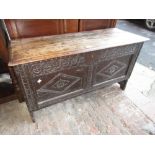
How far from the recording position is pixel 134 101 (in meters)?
1.80

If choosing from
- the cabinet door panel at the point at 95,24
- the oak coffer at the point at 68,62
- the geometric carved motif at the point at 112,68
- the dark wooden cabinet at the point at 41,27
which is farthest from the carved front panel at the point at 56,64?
the cabinet door panel at the point at 95,24

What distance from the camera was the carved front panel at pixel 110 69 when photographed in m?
1.45

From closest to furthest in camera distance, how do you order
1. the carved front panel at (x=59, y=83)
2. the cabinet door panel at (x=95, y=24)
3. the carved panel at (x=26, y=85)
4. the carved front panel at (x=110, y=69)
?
the carved panel at (x=26, y=85) < the carved front panel at (x=59, y=83) < the carved front panel at (x=110, y=69) < the cabinet door panel at (x=95, y=24)

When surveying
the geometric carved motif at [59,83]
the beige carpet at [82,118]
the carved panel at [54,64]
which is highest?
the carved panel at [54,64]

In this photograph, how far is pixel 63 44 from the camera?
4.24ft

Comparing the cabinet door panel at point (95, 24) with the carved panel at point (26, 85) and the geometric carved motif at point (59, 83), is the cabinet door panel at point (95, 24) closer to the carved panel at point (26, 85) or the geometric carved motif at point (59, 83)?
the geometric carved motif at point (59, 83)

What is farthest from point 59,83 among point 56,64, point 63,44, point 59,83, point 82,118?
point 82,118

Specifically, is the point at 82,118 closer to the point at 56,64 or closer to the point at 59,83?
the point at 59,83

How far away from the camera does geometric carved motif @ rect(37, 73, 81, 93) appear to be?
4.19ft

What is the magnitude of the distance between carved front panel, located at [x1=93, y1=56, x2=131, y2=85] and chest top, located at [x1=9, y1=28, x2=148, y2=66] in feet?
0.67

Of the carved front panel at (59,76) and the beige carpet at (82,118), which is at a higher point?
the carved front panel at (59,76)

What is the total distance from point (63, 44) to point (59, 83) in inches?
14.6
